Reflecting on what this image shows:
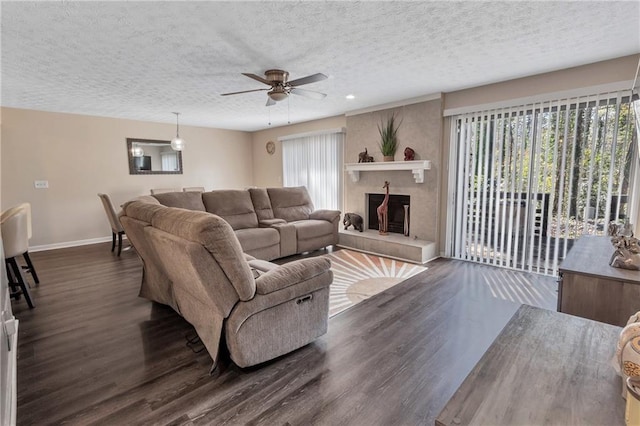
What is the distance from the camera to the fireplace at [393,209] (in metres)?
5.30

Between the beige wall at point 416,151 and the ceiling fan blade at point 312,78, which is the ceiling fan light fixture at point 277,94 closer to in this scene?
the ceiling fan blade at point 312,78

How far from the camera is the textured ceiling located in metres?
2.21

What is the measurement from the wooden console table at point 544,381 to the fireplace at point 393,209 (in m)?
3.86

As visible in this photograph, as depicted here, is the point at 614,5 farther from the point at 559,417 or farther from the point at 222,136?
the point at 222,136

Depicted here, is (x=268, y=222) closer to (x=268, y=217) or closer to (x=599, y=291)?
(x=268, y=217)

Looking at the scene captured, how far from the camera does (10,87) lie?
3902mm

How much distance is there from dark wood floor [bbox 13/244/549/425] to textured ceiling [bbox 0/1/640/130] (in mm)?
2442

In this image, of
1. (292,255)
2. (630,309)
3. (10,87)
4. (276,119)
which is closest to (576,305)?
(630,309)

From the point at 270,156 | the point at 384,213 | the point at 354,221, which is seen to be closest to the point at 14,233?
the point at 354,221

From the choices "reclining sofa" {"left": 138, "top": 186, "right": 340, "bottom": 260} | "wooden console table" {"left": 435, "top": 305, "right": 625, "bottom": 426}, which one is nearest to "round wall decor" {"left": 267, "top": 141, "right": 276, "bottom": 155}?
"reclining sofa" {"left": 138, "top": 186, "right": 340, "bottom": 260}

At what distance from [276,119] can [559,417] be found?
6330mm

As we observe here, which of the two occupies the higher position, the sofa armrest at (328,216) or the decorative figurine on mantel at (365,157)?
the decorative figurine on mantel at (365,157)

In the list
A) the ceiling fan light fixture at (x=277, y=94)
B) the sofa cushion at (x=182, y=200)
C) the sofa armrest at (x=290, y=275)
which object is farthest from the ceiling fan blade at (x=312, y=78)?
the sofa cushion at (x=182, y=200)

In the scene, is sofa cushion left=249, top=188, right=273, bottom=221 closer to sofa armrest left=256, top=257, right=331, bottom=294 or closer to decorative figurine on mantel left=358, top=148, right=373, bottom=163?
decorative figurine on mantel left=358, top=148, right=373, bottom=163
